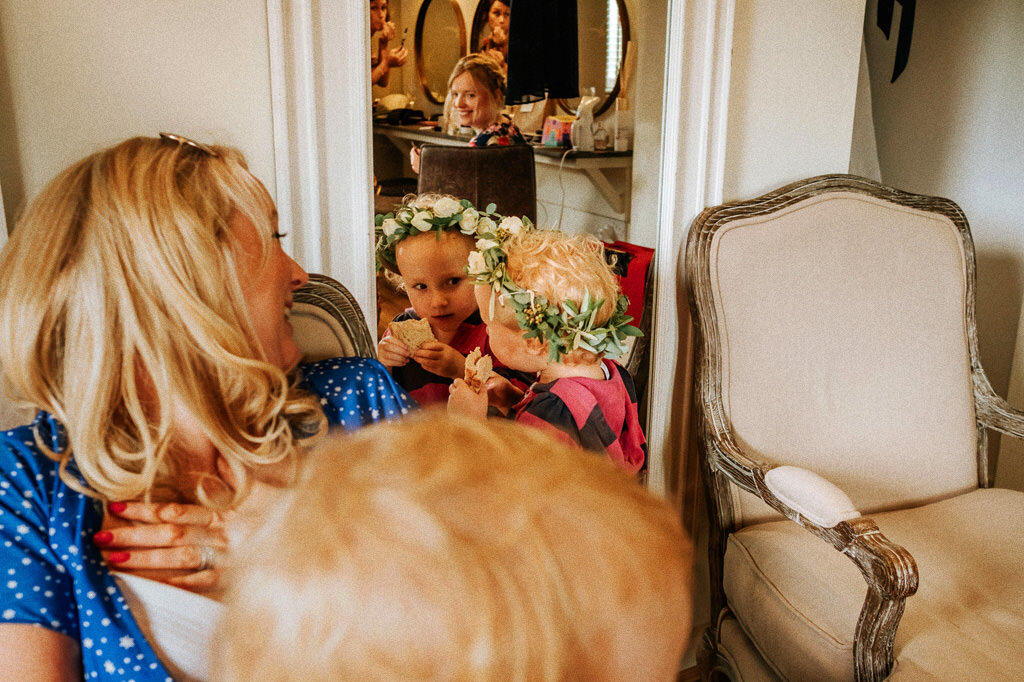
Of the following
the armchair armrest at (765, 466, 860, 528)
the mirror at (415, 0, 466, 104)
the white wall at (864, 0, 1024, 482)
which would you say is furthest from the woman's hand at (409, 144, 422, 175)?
the white wall at (864, 0, 1024, 482)

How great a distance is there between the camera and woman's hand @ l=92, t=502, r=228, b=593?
863 mm

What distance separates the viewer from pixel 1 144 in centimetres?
124

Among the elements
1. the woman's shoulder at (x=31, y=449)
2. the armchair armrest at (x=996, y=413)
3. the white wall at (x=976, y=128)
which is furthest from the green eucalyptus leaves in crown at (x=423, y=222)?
the white wall at (x=976, y=128)

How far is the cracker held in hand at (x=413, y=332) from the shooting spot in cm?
157

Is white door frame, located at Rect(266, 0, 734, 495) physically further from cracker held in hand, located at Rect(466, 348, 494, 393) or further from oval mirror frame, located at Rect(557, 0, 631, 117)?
cracker held in hand, located at Rect(466, 348, 494, 393)

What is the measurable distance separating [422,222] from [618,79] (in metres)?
0.62

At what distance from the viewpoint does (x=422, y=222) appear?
152 centimetres

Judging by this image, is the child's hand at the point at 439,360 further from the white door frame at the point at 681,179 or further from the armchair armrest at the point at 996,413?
the armchair armrest at the point at 996,413

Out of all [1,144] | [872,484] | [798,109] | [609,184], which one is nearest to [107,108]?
[1,144]

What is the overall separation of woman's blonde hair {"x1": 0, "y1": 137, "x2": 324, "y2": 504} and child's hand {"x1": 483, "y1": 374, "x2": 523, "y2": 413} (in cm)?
69

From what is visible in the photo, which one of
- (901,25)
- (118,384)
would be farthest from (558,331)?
(901,25)

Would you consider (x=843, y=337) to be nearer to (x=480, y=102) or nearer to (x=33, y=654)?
(x=480, y=102)

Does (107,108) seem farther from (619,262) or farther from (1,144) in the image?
(619,262)

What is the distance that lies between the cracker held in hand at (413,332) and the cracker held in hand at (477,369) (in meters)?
0.11
